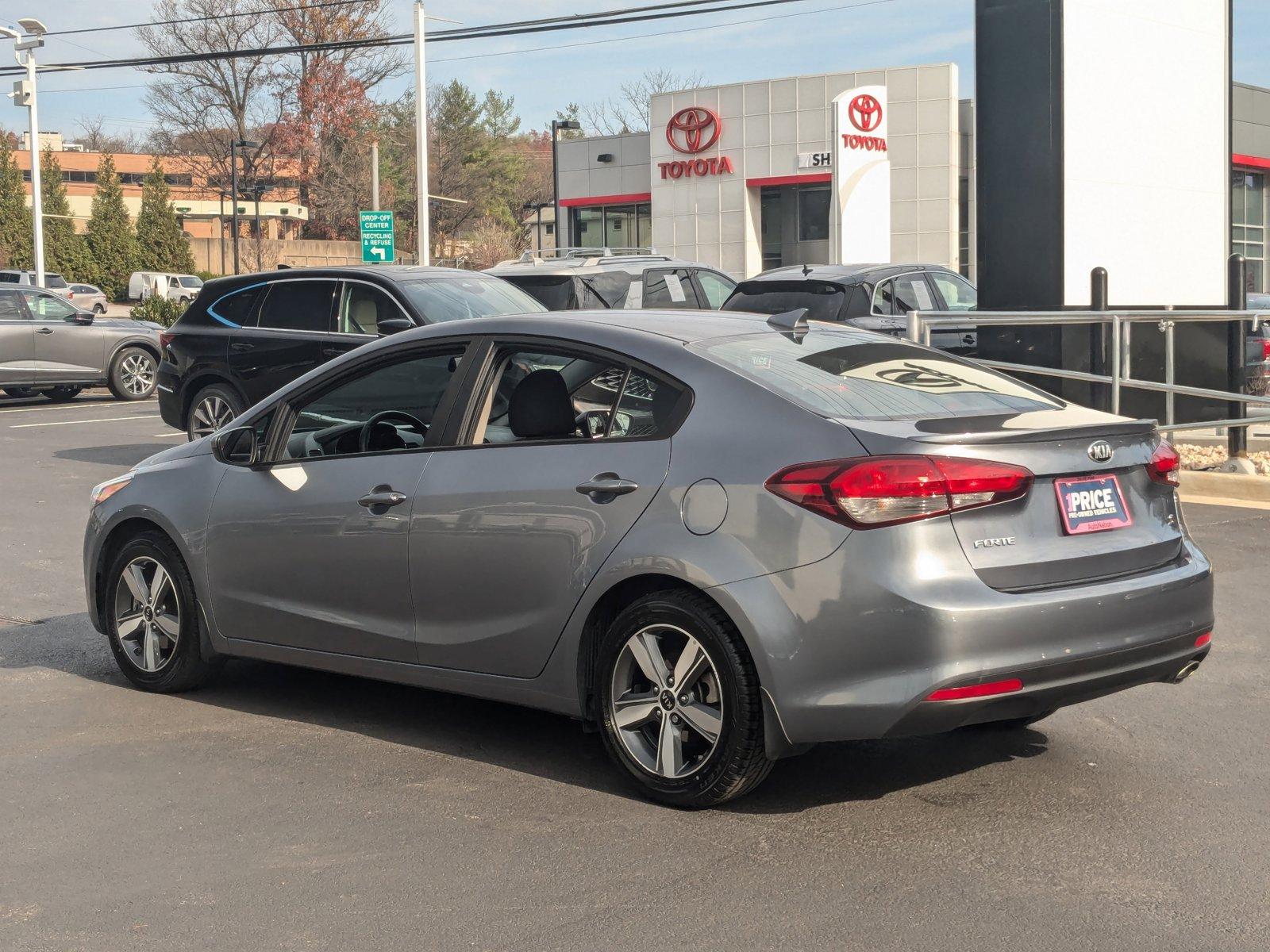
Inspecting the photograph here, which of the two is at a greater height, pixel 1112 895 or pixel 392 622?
pixel 392 622

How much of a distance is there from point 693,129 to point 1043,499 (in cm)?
4654

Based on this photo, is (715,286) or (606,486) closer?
(606,486)

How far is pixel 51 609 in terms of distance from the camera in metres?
8.32

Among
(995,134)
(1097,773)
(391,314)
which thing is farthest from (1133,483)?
(995,134)

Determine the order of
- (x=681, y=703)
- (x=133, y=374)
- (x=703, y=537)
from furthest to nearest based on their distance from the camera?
1. (x=133, y=374)
2. (x=681, y=703)
3. (x=703, y=537)

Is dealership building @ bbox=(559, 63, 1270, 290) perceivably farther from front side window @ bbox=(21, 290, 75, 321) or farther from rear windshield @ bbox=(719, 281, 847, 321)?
rear windshield @ bbox=(719, 281, 847, 321)

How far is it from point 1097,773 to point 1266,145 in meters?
50.4

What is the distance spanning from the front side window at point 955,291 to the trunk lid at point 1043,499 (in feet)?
38.6

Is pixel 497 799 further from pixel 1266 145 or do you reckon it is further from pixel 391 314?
pixel 1266 145

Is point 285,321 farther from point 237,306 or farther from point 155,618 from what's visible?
point 155,618

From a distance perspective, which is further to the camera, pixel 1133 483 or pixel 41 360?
pixel 41 360

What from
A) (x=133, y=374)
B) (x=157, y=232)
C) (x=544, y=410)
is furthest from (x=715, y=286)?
(x=157, y=232)

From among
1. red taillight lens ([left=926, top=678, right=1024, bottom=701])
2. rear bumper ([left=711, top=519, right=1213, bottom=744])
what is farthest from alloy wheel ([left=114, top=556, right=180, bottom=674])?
red taillight lens ([left=926, top=678, right=1024, bottom=701])

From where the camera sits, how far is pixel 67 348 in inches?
906
